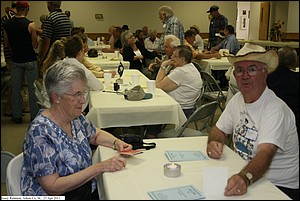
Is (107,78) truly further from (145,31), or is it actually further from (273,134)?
(273,134)

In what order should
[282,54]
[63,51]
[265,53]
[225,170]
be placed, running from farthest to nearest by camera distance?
[63,51] < [282,54] < [265,53] < [225,170]

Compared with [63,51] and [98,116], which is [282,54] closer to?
[98,116]

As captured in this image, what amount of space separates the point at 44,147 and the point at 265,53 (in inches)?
35.6

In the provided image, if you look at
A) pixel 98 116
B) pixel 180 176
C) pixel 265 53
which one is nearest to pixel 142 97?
pixel 98 116

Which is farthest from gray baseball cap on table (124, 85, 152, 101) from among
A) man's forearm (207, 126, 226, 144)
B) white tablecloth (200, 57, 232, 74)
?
white tablecloth (200, 57, 232, 74)

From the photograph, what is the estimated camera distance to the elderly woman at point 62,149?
1.17 metres

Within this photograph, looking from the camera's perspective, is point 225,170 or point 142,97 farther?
point 142,97

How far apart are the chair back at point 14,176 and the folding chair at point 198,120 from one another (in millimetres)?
1009

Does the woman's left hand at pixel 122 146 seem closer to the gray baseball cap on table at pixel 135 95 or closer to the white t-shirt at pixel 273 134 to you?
the white t-shirt at pixel 273 134

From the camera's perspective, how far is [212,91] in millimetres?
3674

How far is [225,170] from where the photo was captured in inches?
39.4

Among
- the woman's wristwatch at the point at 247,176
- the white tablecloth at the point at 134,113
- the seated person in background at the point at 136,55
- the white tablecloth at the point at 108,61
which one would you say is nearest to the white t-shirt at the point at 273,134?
the woman's wristwatch at the point at 247,176

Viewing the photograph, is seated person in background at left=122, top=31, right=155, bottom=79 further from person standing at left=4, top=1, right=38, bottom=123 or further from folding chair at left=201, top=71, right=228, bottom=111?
person standing at left=4, top=1, right=38, bottom=123

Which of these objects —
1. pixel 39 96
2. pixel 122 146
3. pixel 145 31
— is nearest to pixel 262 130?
pixel 122 146
